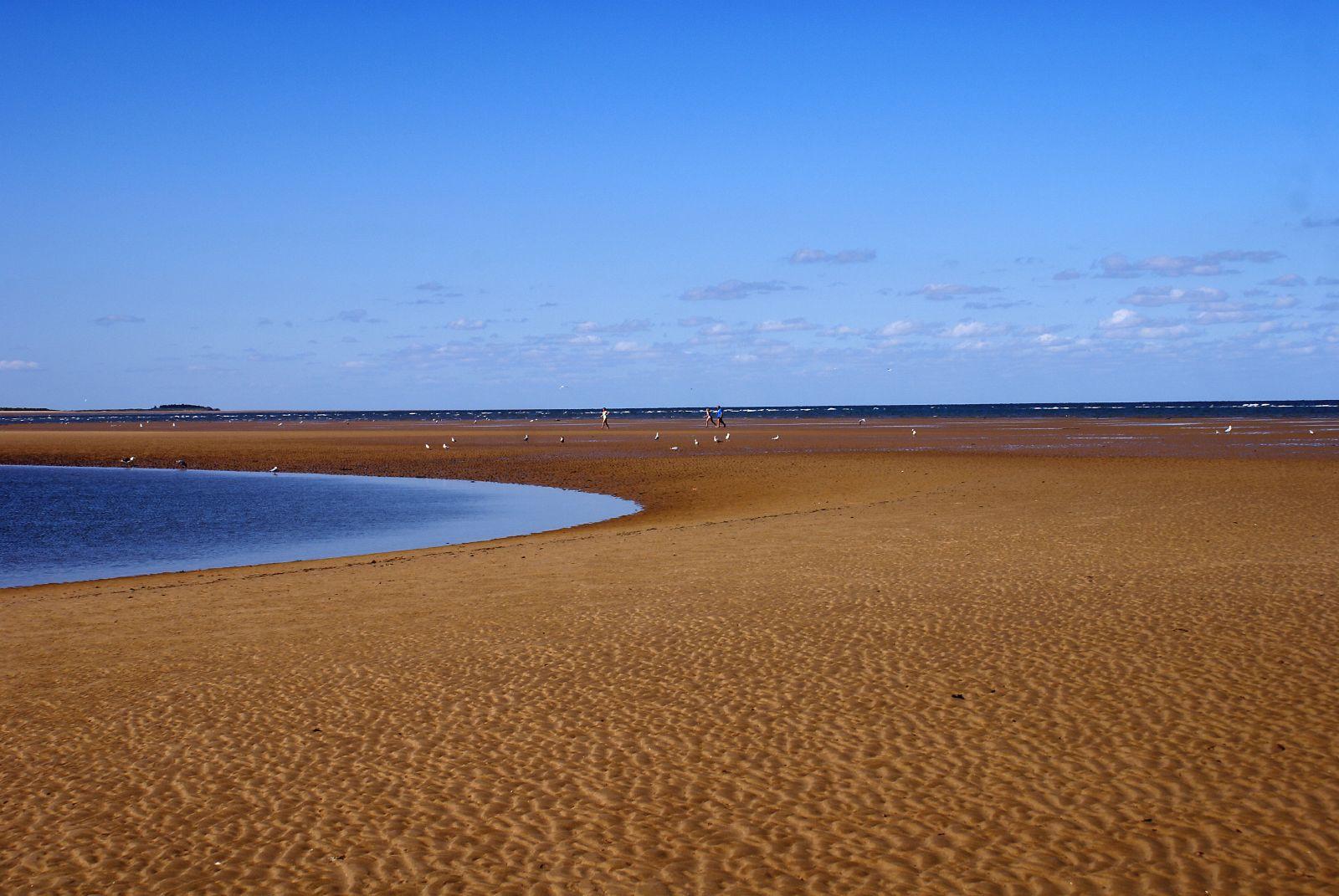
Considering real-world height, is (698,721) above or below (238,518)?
below

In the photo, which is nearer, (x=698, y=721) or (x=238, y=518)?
(x=698, y=721)

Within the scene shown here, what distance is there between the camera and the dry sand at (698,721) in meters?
6.48

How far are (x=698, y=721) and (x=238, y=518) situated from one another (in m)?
23.1

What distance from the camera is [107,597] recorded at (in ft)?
53.0

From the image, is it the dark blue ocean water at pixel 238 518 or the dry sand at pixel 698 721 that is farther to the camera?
the dark blue ocean water at pixel 238 518

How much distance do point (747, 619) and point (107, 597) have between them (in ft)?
32.8

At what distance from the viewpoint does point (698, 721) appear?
912 cm

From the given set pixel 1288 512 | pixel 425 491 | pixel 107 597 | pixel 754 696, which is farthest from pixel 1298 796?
pixel 425 491

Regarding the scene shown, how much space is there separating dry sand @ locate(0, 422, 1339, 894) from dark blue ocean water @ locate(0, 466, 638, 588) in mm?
3503

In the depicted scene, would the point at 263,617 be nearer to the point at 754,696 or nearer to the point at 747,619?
the point at 747,619

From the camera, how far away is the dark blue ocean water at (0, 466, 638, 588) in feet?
72.0

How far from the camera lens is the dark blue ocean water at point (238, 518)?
21938 millimetres

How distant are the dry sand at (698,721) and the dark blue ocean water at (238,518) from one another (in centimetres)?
350

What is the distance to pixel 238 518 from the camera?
28.9m
